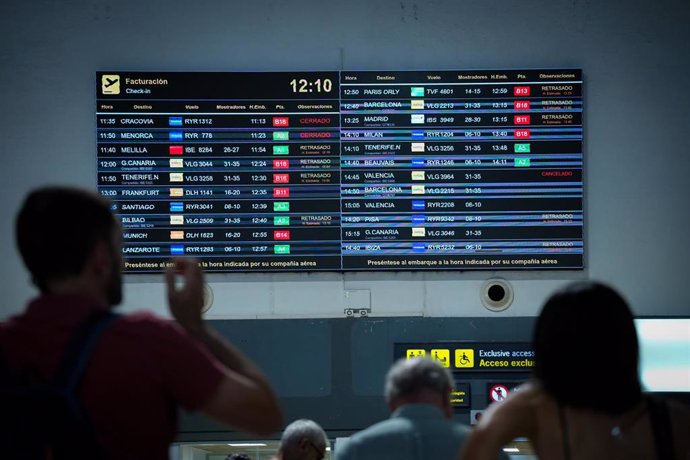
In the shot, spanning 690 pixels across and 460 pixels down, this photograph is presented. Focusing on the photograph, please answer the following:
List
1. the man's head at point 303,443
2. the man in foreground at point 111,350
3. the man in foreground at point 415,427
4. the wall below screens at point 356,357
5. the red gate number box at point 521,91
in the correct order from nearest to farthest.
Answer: the man in foreground at point 111,350
the man in foreground at point 415,427
the man's head at point 303,443
the wall below screens at point 356,357
the red gate number box at point 521,91

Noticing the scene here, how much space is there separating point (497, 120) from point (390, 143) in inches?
26.5

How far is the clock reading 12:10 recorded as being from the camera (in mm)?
7027

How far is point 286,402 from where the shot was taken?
22.9 ft

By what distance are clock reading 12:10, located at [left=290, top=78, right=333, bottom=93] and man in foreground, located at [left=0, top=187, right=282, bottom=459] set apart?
17.2 ft

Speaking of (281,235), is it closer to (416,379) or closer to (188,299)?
(416,379)

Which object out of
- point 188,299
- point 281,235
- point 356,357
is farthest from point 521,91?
point 188,299
